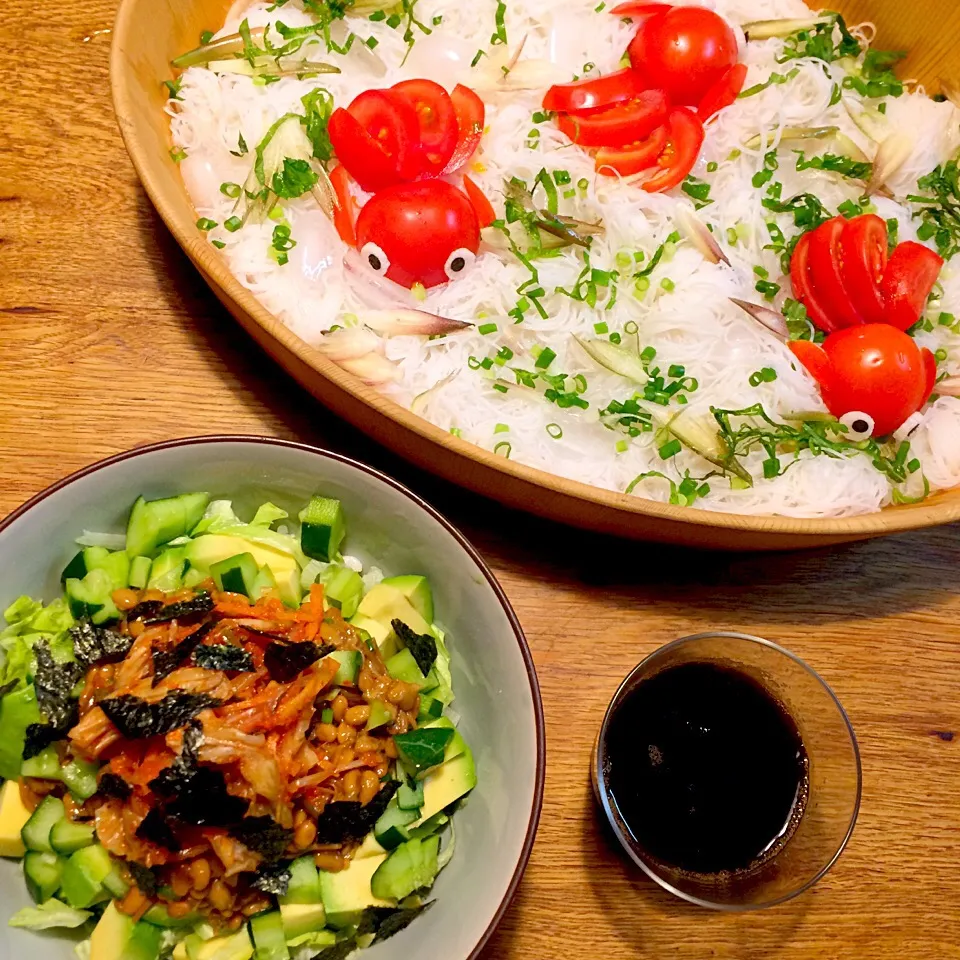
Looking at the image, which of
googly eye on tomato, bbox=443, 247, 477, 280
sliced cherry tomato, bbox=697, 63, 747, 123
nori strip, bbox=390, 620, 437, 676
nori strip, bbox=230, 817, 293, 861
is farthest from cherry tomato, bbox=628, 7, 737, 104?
nori strip, bbox=230, 817, 293, 861

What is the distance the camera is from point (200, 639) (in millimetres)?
1338

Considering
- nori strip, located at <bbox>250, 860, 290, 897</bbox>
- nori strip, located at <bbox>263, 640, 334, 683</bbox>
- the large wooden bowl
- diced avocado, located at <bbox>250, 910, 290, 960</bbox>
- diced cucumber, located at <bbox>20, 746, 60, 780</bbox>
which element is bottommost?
diced avocado, located at <bbox>250, 910, 290, 960</bbox>

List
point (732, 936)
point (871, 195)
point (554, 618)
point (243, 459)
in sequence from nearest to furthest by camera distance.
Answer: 1. point (243, 459)
2. point (732, 936)
3. point (554, 618)
4. point (871, 195)

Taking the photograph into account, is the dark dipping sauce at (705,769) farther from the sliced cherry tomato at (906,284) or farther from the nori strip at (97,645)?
the sliced cherry tomato at (906,284)

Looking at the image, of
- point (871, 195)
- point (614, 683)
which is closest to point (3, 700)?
point (614, 683)

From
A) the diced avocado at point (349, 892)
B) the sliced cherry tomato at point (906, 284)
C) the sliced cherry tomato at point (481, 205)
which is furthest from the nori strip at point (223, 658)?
the sliced cherry tomato at point (906, 284)

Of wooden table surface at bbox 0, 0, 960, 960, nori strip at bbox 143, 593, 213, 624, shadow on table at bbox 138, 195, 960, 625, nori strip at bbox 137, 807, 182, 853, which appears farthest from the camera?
shadow on table at bbox 138, 195, 960, 625

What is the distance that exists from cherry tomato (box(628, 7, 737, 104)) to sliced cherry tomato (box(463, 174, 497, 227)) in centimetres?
53

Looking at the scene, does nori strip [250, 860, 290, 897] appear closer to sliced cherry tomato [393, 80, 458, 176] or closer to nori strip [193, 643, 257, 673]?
nori strip [193, 643, 257, 673]

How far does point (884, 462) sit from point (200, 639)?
4.62 ft

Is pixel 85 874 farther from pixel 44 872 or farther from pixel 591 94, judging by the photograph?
pixel 591 94

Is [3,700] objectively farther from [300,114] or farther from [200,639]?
[300,114]

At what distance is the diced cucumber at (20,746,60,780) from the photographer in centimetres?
130

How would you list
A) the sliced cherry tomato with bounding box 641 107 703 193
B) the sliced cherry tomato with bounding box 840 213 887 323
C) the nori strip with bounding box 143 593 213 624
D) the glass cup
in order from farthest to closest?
the sliced cherry tomato with bounding box 641 107 703 193 → the sliced cherry tomato with bounding box 840 213 887 323 → the glass cup → the nori strip with bounding box 143 593 213 624
